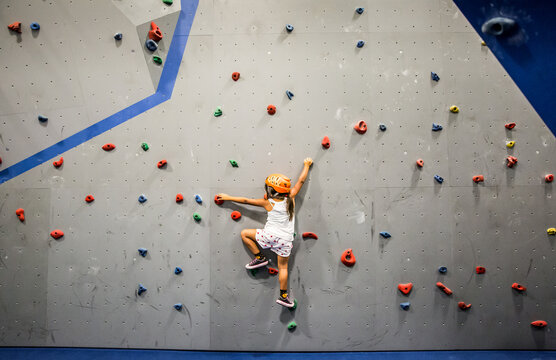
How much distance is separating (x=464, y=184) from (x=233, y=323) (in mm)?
2127

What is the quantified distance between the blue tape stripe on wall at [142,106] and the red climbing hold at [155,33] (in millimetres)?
104

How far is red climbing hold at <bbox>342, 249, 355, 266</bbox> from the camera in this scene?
2.29 m

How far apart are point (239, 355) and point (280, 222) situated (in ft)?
3.71

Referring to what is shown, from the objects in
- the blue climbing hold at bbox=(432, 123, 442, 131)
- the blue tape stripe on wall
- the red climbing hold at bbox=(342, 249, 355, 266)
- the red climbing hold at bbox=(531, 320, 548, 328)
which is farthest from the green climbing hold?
the red climbing hold at bbox=(531, 320, 548, 328)

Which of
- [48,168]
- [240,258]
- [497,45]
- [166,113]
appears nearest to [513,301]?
[497,45]

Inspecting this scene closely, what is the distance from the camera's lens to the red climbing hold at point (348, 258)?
229cm

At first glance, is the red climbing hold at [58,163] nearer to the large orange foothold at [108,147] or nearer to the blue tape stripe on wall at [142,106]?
the blue tape stripe on wall at [142,106]

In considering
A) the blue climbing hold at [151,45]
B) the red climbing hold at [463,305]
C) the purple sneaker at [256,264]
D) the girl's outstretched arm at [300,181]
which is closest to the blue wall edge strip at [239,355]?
the red climbing hold at [463,305]

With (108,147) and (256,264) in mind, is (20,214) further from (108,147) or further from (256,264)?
(256,264)

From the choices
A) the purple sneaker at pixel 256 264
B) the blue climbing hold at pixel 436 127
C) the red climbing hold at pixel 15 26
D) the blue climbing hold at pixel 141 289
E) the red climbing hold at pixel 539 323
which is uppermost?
the red climbing hold at pixel 15 26

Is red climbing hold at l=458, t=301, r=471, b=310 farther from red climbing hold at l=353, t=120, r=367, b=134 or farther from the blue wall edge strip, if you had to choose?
red climbing hold at l=353, t=120, r=367, b=134

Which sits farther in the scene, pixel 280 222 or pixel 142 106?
pixel 142 106

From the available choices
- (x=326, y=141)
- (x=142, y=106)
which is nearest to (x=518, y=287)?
(x=326, y=141)

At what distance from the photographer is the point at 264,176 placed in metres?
2.32
